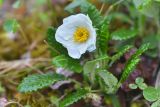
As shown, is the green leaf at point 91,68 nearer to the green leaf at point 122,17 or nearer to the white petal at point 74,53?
the white petal at point 74,53

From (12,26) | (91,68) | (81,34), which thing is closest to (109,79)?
(91,68)

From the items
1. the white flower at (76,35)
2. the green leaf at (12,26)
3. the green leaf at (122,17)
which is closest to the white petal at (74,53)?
the white flower at (76,35)

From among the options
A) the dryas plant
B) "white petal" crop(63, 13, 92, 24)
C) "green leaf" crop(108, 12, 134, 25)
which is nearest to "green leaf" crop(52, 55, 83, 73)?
the dryas plant

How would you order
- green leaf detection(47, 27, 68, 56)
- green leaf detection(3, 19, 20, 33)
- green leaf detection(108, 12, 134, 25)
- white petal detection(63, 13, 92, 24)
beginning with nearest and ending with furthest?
white petal detection(63, 13, 92, 24) < green leaf detection(47, 27, 68, 56) < green leaf detection(3, 19, 20, 33) < green leaf detection(108, 12, 134, 25)

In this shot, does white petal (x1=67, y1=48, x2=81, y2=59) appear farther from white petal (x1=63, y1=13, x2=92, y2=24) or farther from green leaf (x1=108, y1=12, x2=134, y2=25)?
green leaf (x1=108, y1=12, x2=134, y2=25)

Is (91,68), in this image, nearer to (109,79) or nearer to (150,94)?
(109,79)

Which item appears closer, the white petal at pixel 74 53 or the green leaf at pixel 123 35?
the white petal at pixel 74 53

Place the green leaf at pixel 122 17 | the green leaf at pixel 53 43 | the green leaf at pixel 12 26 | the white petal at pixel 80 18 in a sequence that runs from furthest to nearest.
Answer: the green leaf at pixel 122 17 < the green leaf at pixel 12 26 < the green leaf at pixel 53 43 < the white petal at pixel 80 18

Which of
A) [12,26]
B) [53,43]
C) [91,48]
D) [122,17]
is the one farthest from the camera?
[122,17]
